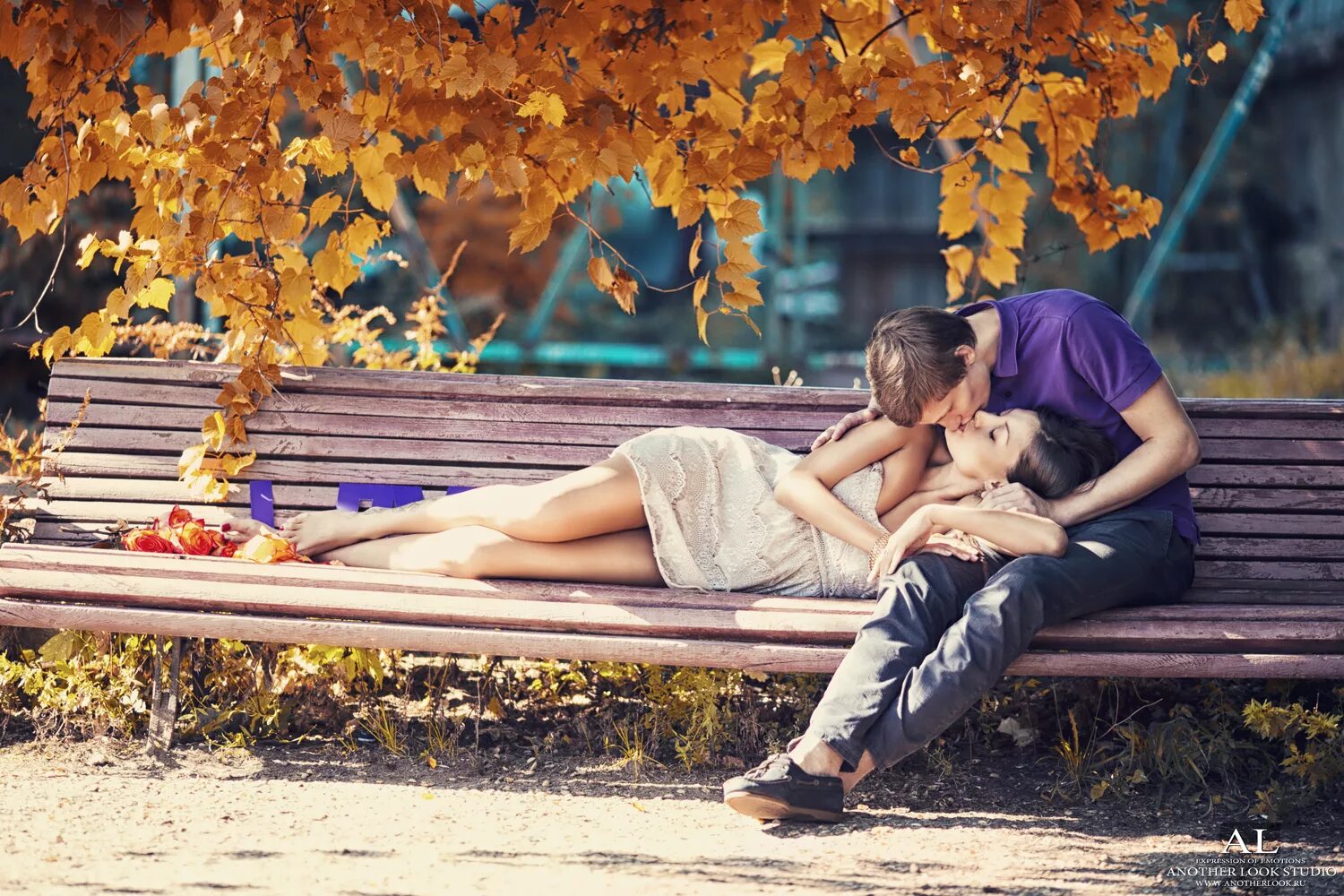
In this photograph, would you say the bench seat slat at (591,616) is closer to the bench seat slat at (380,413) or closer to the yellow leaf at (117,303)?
the yellow leaf at (117,303)

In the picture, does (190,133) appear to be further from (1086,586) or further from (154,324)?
(1086,586)

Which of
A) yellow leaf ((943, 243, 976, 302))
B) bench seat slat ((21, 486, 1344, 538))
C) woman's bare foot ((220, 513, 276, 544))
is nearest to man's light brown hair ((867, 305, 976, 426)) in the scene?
yellow leaf ((943, 243, 976, 302))

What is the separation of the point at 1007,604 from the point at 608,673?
4.07ft

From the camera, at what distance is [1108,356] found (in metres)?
3.36

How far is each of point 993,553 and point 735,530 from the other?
0.67 meters

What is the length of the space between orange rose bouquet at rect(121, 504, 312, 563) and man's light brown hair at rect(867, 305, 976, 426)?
63.3 inches

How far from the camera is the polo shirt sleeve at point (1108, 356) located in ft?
10.9

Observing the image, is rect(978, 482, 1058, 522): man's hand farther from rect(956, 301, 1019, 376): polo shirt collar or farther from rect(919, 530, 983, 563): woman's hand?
rect(956, 301, 1019, 376): polo shirt collar

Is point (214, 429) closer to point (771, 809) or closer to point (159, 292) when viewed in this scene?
point (159, 292)

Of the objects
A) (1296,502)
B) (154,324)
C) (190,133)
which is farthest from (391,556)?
(1296,502)

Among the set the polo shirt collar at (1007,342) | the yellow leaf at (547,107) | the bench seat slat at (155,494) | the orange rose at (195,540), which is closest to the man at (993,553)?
the polo shirt collar at (1007,342)

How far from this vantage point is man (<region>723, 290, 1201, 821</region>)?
2904mm

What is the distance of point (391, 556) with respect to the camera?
3656 mm

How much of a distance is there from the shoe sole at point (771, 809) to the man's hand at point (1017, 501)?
2.67 ft
